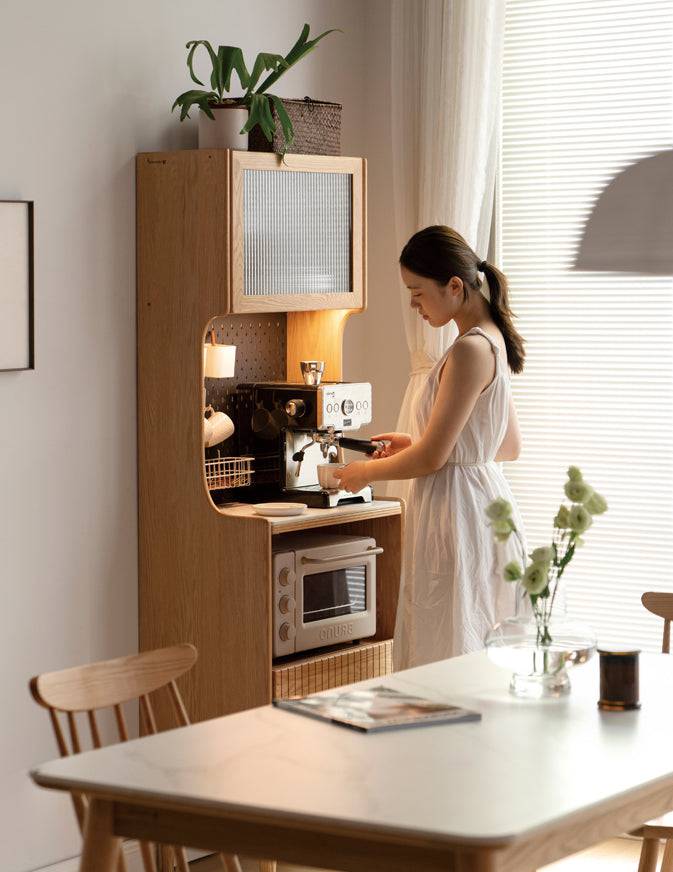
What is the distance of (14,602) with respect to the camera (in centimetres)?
366

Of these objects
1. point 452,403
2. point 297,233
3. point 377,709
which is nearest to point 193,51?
point 297,233

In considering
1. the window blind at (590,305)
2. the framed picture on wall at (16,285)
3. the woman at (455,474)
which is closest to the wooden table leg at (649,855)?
the woman at (455,474)

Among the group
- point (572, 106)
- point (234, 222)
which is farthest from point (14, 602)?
point (572, 106)

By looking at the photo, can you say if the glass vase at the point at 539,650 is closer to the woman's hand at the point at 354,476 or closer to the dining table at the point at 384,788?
the dining table at the point at 384,788

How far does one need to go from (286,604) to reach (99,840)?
177 centimetres

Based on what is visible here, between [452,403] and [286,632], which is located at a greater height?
[452,403]

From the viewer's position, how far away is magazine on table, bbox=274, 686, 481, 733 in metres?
2.33

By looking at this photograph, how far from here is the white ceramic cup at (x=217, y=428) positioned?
3.98 m

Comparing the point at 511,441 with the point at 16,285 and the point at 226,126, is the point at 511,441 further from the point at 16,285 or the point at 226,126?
the point at 16,285

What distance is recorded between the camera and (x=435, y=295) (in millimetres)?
3719

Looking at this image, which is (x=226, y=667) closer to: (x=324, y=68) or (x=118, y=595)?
(x=118, y=595)

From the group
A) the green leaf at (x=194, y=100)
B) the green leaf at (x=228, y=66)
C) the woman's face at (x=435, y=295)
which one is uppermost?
the green leaf at (x=228, y=66)

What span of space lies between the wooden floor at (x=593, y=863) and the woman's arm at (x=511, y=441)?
3.73ft

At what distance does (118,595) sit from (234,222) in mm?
1066
